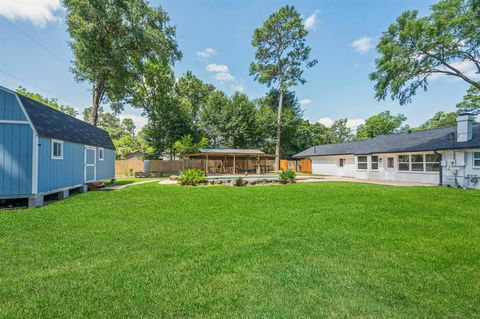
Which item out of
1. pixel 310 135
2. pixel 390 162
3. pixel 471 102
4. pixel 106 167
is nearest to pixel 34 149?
pixel 106 167

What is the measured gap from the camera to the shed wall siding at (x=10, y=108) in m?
7.64

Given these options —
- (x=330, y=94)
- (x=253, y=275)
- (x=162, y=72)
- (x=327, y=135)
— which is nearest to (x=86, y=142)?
(x=253, y=275)

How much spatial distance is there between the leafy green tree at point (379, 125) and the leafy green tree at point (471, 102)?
9.80m

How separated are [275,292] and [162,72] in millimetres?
29530

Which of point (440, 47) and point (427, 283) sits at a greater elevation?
point (440, 47)

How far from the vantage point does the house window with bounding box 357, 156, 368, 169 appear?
20.5 meters

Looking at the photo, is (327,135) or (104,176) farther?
(327,135)

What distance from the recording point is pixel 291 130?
3559 centimetres

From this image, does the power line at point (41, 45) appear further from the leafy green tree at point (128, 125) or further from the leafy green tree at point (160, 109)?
the leafy green tree at point (128, 125)

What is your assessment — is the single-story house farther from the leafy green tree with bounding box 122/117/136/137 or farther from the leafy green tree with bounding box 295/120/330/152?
the leafy green tree with bounding box 122/117/136/137

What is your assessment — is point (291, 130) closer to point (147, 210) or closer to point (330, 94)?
point (330, 94)

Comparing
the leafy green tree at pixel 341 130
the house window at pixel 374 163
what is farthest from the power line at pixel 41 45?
the leafy green tree at pixel 341 130

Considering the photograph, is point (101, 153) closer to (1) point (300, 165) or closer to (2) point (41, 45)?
(2) point (41, 45)

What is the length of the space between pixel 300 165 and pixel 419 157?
48.7ft
